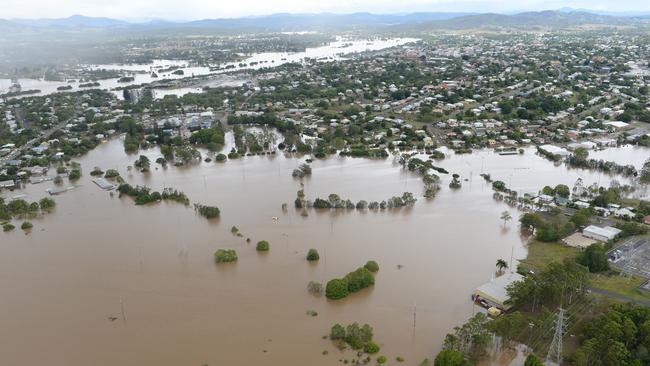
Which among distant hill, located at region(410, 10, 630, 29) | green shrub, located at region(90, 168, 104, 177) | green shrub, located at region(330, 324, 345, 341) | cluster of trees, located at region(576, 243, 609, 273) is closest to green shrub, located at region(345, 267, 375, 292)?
green shrub, located at region(330, 324, 345, 341)

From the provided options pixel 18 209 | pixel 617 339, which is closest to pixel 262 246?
pixel 617 339

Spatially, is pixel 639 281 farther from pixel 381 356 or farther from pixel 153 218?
pixel 153 218

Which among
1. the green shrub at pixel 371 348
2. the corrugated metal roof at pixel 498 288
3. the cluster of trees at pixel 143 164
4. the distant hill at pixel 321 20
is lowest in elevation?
the green shrub at pixel 371 348

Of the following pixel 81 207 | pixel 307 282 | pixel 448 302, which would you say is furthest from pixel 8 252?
pixel 448 302

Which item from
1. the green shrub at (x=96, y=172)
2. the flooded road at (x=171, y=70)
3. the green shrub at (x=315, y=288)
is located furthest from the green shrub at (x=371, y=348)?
the flooded road at (x=171, y=70)

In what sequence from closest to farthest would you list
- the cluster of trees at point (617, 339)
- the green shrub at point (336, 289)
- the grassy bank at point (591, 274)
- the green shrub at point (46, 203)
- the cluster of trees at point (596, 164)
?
the cluster of trees at point (617, 339) < the grassy bank at point (591, 274) < the green shrub at point (336, 289) < the green shrub at point (46, 203) < the cluster of trees at point (596, 164)

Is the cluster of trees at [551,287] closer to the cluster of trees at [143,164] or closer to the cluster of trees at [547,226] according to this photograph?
the cluster of trees at [547,226]

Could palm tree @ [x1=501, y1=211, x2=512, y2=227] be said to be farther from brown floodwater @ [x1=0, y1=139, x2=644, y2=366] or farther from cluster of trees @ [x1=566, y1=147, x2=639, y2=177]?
cluster of trees @ [x1=566, y1=147, x2=639, y2=177]

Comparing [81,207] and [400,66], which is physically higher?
[400,66]

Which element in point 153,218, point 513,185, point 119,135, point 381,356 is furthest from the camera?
point 119,135
